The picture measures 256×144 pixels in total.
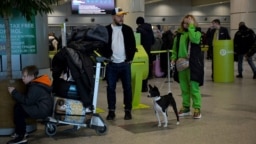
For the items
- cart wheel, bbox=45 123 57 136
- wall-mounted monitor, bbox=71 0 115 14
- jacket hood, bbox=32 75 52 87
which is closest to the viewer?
jacket hood, bbox=32 75 52 87

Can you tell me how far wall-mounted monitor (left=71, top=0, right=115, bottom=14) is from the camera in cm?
2239

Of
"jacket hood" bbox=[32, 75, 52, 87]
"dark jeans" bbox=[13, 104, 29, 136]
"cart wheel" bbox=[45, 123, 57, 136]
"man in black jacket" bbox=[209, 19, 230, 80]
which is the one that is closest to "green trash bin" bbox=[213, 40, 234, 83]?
"man in black jacket" bbox=[209, 19, 230, 80]

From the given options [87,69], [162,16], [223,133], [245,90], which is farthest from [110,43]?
[162,16]

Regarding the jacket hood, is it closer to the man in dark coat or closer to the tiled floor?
the man in dark coat

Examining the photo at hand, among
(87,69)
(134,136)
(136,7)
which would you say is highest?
(136,7)

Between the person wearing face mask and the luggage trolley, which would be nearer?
the luggage trolley

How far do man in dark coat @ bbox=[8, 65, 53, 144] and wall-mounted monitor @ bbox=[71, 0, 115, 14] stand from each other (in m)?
18.1

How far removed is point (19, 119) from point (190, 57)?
7.96 feet

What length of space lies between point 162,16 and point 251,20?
12.4 meters

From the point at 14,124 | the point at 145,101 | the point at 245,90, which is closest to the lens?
the point at 14,124

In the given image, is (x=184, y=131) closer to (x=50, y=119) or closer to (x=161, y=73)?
(x=50, y=119)

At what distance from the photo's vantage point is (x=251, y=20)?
14836 mm

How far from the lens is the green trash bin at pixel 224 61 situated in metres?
9.42

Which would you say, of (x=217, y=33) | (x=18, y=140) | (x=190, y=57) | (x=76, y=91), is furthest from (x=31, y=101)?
(x=217, y=33)
